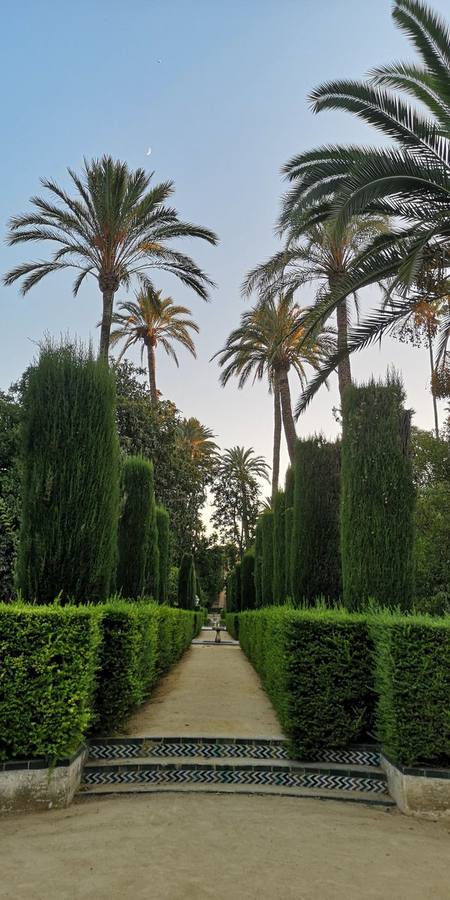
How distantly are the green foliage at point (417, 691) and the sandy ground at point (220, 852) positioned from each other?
0.53 meters

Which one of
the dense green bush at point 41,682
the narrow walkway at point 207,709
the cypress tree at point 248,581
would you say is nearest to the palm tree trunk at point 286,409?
the cypress tree at point 248,581

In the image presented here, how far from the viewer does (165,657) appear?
10.3 metres

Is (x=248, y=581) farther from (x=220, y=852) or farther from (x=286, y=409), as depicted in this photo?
(x=220, y=852)

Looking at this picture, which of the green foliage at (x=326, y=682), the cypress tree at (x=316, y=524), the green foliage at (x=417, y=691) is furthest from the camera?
the cypress tree at (x=316, y=524)

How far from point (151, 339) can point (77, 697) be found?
2060cm

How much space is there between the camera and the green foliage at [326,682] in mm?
5367

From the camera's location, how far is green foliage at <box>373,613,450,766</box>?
471 cm

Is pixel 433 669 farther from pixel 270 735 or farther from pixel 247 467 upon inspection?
pixel 247 467

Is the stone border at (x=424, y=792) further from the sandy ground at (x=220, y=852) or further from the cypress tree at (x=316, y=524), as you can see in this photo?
Answer: the cypress tree at (x=316, y=524)

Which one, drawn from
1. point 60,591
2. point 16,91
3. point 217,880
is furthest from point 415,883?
point 16,91

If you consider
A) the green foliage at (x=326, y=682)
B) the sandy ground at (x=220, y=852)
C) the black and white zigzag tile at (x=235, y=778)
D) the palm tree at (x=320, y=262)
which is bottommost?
the black and white zigzag tile at (x=235, y=778)

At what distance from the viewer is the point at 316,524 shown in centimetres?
985

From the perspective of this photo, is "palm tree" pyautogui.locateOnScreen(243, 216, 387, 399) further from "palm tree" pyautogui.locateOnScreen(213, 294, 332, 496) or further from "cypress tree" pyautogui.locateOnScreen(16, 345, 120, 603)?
"cypress tree" pyautogui.locateOnScreen(16, 345, 120, 603)

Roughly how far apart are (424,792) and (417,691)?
0.77 meters
